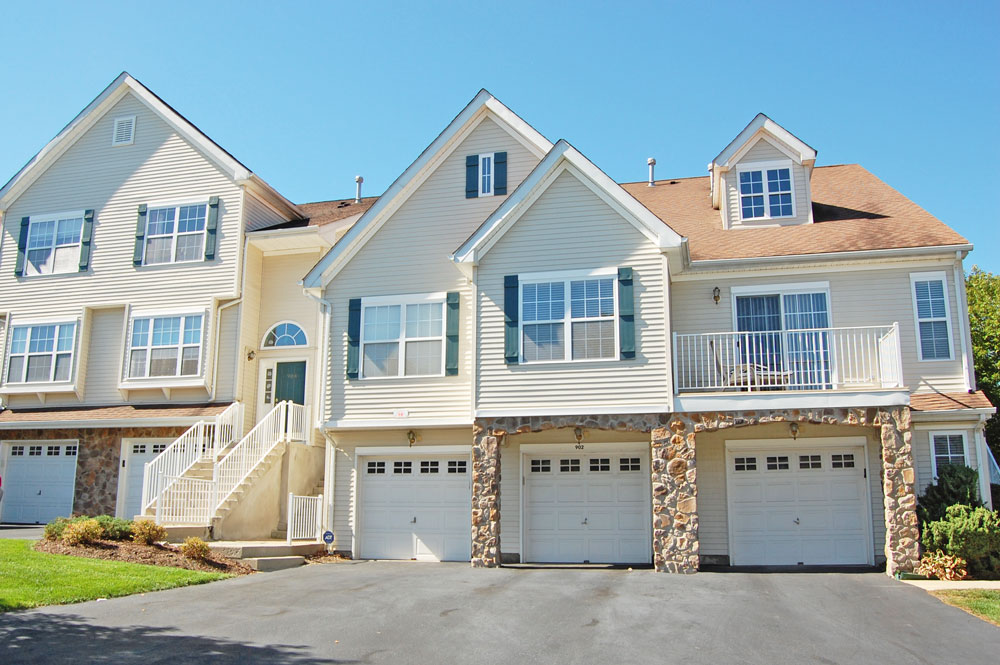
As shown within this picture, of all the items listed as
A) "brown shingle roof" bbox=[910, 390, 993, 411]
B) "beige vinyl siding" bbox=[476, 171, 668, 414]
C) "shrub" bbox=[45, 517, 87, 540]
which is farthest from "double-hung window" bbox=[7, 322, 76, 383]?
"brown shingle roof" bbox=[910, 390, 993, 411]

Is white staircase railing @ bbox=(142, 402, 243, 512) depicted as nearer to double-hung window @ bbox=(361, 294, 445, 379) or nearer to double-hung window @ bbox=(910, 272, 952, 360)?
double-hung window @ bbox=(361, 294, 445, 379)

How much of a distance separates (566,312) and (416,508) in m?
5.37

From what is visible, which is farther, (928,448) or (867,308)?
(867,308)

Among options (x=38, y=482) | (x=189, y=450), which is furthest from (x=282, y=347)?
(x=38, y=482)

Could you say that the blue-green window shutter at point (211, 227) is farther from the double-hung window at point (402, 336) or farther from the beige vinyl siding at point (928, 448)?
the beige vinyl siding at point (928, 448)

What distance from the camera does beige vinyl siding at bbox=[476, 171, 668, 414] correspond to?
1584 cm

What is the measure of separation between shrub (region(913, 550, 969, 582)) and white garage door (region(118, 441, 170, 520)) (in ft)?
55.1

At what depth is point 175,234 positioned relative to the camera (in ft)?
71.9

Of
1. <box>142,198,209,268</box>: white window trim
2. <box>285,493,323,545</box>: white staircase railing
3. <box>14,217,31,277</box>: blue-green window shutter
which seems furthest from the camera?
<box>14,217,31,277</box>: blue-green window shutter

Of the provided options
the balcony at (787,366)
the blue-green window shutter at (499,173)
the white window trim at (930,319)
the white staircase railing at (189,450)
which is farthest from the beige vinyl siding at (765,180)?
the white staircase railing at (189,450)

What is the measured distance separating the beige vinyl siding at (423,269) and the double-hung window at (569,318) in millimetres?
1589

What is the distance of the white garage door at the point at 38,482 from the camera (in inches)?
846

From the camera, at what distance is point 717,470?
16766 mm

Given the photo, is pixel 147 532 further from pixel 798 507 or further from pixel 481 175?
pixel 798 507
